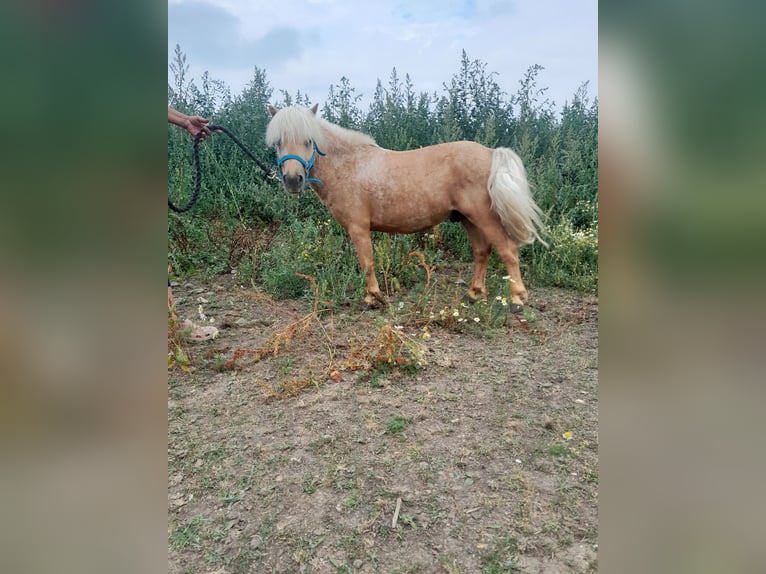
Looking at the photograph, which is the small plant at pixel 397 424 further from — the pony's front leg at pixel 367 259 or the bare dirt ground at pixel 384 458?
the pony's front leg at pixel 367 259

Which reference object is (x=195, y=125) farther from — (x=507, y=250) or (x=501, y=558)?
(x=501, y=558)

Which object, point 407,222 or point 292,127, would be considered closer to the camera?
point 292,127

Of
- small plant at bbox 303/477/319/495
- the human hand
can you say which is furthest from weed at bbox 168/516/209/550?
the human hand

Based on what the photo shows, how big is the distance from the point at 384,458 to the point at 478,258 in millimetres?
2477

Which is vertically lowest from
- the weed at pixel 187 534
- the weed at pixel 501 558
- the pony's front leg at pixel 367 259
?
the weed at pixel 187 534

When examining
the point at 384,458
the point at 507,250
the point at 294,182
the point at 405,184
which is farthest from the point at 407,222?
the point at 384,458

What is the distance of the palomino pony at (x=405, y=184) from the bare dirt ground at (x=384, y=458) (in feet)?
3.01

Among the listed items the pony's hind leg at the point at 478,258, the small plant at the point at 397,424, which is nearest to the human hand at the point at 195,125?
the small plant at the point at 397,424

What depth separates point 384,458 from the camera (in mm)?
1837

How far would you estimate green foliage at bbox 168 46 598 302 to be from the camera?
4.45 metres

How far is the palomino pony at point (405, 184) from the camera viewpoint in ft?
11.1

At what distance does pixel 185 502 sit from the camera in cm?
164
